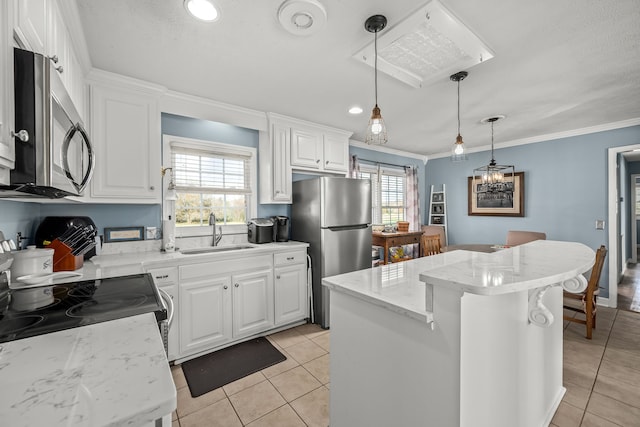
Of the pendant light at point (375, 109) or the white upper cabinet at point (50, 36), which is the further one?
the pendant light at point (375, 109)


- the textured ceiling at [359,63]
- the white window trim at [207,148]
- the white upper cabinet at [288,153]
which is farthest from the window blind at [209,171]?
the textured ceiling at [359,63]

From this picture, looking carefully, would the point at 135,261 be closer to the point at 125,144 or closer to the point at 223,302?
the point at 223,302

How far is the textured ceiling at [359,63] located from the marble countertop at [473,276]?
1.35m

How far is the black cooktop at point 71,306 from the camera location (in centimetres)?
91

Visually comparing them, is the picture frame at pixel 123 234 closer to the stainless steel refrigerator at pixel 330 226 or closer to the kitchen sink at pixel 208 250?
the kitchen sink at pixel 208 250

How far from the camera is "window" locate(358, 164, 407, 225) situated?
15.3ft

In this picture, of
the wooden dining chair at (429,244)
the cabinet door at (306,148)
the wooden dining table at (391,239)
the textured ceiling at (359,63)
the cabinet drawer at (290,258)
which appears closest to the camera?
the textured ceiling at (359,63)

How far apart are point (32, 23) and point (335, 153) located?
9.74 feet

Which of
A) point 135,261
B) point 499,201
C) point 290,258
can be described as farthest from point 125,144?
point 499,201

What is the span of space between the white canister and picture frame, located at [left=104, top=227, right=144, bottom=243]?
959mm

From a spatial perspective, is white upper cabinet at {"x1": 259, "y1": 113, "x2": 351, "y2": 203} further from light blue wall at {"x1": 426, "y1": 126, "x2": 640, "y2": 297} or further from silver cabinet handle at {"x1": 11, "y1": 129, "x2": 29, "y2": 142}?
light blue wall at {"x1": 426, "y1": 126, "x2": 640, "y2": 297}

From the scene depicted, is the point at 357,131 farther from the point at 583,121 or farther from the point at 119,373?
the point at 119,373

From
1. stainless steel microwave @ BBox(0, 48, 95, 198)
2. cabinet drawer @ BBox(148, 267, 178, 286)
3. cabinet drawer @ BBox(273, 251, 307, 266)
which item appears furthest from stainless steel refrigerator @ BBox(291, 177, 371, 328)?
stainless steel microwave @ BBox(0, 48, 95, 198)

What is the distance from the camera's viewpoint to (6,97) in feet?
2.36
